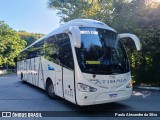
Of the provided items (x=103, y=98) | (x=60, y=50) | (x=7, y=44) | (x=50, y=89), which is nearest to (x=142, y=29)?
(x=60, y=50)

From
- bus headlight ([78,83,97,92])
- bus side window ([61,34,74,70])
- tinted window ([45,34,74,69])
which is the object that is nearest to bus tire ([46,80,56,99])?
tinted window ([45,34,74,69])

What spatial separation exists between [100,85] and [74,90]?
0.91 m

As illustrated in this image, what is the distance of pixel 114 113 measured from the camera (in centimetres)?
761

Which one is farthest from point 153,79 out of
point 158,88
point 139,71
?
point 158,88

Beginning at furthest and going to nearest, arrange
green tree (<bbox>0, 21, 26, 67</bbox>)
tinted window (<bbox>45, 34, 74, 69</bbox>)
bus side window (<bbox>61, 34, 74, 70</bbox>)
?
1. green tree (<bbox>0, 21, 26, 67</bbox>)
2. tinted window (<bbox>45, 34, 74, 69</bbox>)
3. bus side window (<bbox>61, 34, 74, 70</bbox>)

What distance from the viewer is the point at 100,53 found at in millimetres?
7762

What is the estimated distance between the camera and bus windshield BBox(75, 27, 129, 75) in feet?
24.6

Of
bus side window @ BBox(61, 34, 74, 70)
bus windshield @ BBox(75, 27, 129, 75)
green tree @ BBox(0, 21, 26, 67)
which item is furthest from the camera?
green tree @ BBox(0, 21, 26, 67)

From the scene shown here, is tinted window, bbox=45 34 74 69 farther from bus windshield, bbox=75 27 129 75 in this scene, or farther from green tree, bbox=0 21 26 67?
green tree, bbox=0 21 26 67

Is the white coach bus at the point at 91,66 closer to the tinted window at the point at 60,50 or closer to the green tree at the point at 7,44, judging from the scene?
the tinted window at the point at 60,50

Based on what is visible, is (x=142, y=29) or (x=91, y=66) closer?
(x=91, y=66)

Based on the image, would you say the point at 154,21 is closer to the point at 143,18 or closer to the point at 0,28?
the point at 143,18

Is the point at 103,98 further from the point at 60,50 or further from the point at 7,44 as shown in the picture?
the point at 7,44

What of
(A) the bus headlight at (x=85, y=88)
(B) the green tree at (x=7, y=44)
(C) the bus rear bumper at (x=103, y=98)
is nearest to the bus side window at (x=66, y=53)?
(A) the bus headlight at (x=85, y=88)
